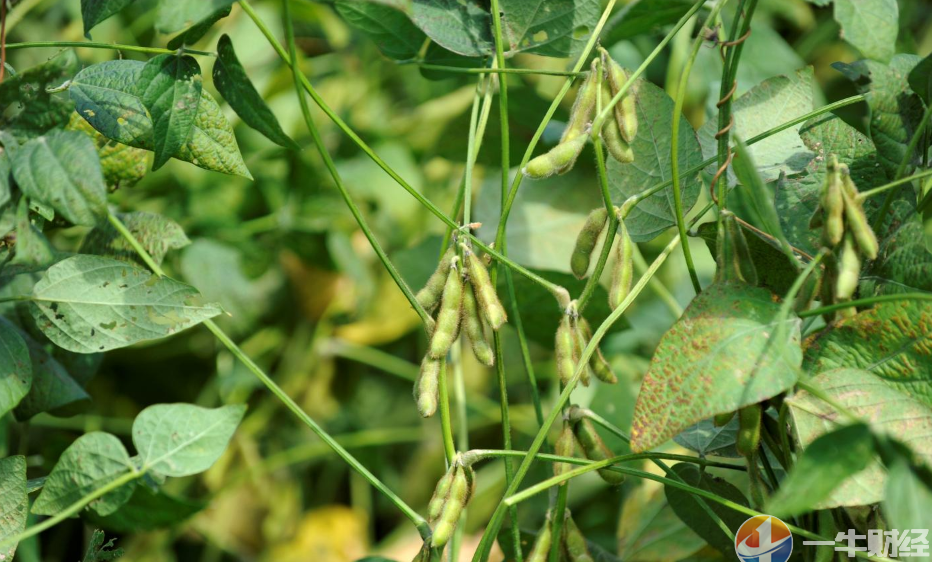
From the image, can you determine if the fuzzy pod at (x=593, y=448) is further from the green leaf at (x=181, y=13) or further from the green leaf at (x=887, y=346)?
the green leaf at (x=181, y=13)

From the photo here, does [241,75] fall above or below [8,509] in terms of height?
above

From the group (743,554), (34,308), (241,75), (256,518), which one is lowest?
(256,518)

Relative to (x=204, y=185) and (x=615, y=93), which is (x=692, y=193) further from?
(x=204, y=185)

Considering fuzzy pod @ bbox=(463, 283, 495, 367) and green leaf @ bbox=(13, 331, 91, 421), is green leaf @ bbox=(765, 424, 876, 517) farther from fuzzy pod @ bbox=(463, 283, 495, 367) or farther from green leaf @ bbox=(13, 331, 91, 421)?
green leaf @ bbox=(13, 331, 91, 421)

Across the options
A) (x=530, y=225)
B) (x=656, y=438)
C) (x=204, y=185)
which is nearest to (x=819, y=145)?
(x=656, y=438)

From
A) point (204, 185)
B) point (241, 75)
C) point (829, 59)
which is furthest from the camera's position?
point (829, 59)

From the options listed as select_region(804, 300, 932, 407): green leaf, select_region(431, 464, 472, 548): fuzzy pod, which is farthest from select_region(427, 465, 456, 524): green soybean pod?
select_region(804, 300, 932, 407): green leaf

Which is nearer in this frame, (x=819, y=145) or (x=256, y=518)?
(x=819, y=145)

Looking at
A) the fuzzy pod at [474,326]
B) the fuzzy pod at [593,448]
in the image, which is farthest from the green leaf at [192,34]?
the fuzzy pod at [593,448]
